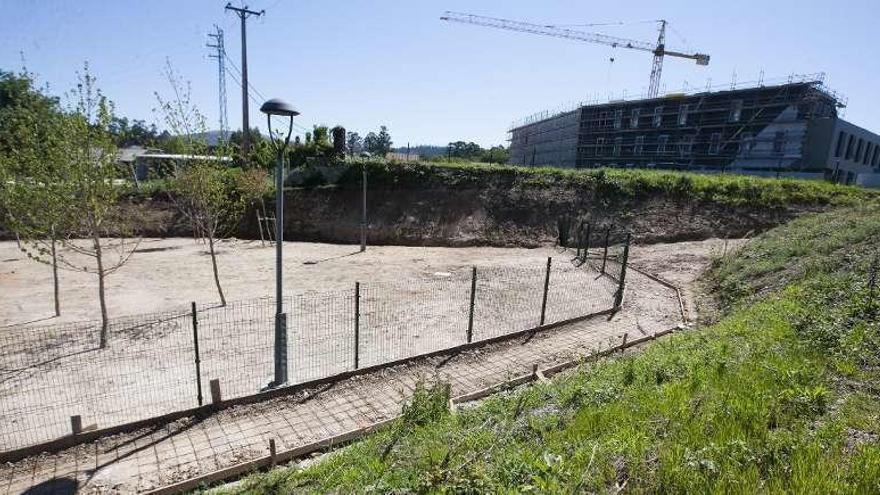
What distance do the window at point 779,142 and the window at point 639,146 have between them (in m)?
17.6

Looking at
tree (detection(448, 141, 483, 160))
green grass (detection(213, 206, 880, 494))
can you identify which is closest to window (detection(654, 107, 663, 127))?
tree (detection(448, 141, 483, 160))

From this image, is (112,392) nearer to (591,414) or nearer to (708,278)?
(591,414)

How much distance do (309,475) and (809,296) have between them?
10.1 meters

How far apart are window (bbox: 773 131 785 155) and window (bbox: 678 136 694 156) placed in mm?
10450

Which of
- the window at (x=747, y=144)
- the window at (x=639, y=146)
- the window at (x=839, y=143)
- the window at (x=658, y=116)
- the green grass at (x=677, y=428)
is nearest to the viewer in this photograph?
the green grass at (x=677, y=428)

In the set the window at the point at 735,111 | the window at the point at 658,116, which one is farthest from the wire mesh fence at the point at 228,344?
the window at the point at 658,116

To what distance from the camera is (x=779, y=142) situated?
181ft

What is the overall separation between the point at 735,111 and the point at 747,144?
5.62 meters

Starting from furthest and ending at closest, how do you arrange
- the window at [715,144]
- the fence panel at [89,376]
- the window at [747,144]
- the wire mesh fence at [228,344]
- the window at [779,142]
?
the window at [715,144], the window at [747,144], the window at [779,142], the wire mesh fence at [228,344], the fence panel at [89,376]

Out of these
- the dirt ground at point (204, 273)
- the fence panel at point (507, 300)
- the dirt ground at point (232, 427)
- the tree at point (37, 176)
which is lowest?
the dirt ground at point (204, 273)

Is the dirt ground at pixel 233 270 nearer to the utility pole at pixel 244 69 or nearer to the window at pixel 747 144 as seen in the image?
the utility pole at pixel 244 69

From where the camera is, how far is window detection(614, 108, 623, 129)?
236ft

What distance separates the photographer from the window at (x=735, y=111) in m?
60.1

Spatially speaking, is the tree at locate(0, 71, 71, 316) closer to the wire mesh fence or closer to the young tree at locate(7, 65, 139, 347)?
the young tree at locate(7, 65, 139, 347)
